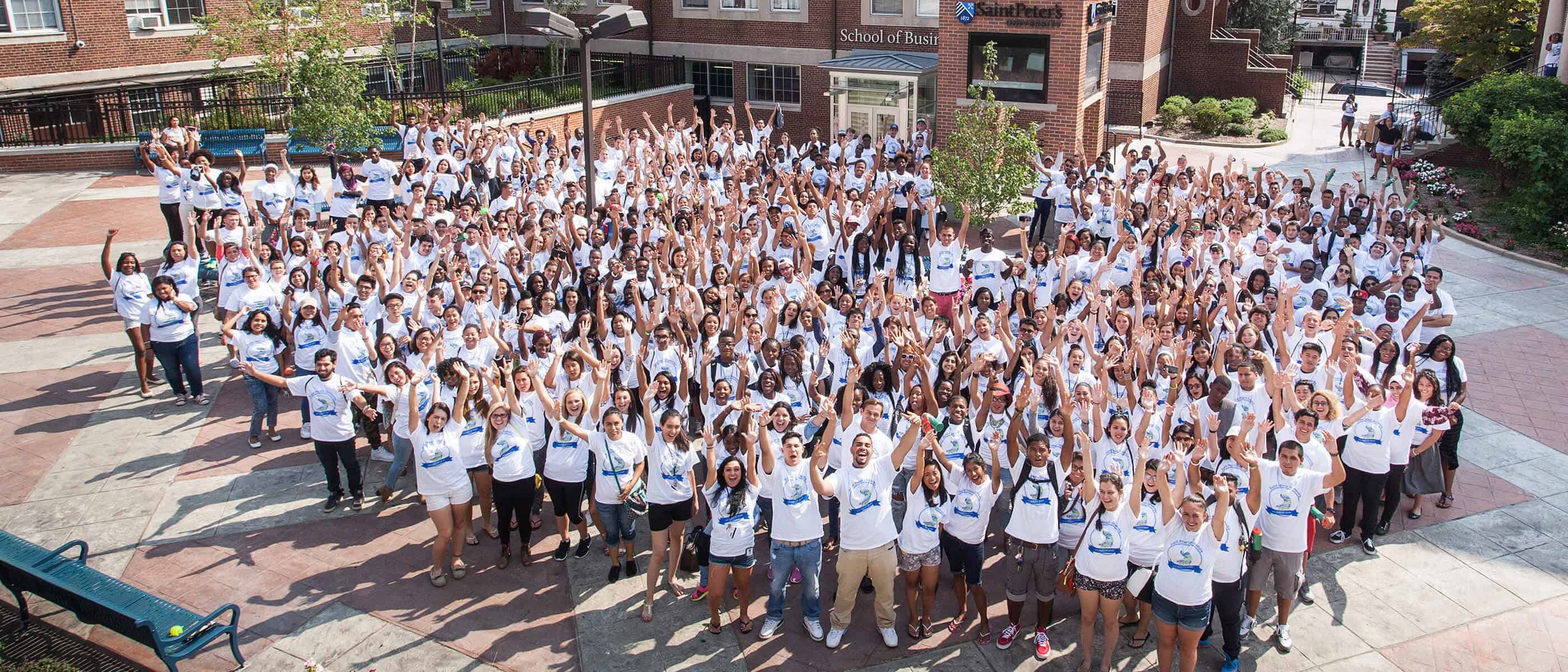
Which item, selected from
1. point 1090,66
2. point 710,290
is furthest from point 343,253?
point 1090,66

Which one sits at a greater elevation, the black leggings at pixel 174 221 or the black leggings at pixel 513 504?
the black leggings at pixel 174 221

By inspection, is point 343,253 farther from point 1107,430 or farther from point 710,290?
point 1107,430

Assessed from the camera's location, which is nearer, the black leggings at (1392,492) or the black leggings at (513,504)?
the black leggings at (513,504)

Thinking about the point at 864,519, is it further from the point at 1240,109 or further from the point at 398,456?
the point at 1240,109

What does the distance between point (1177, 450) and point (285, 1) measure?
19.4 m

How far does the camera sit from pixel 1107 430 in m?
7.63

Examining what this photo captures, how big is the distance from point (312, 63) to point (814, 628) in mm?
14894

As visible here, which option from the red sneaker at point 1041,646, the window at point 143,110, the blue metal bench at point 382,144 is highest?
the window at point 143,110

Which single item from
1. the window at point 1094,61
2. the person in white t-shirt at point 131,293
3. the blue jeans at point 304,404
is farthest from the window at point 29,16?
the window at point 1094,61

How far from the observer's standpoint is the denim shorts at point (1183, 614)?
21.7 ft

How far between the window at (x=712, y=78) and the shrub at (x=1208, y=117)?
41.2 feet

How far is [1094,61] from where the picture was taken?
73.7ft

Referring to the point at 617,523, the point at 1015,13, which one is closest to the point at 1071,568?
the point at 617,523

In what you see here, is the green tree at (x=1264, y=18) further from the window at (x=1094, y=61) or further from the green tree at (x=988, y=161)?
the green tree at (x=988, y=161)
